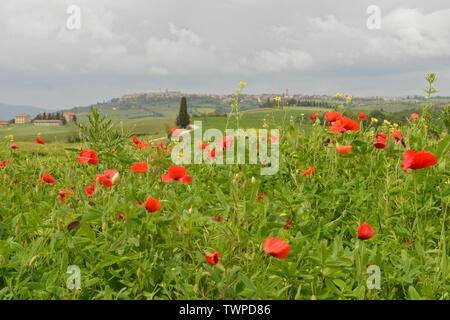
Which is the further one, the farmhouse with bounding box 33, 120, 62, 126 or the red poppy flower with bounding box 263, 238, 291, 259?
the farmhouse with bounding box 33, 120, 62, 126

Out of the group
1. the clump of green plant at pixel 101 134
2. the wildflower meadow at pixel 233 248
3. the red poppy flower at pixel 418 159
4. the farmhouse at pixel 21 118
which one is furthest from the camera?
the farmhouse at pixel 21 118

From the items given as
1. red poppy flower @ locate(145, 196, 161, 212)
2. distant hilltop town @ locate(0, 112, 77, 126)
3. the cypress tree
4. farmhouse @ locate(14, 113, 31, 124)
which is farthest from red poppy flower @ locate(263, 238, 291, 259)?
farmhouse @ locate(14, 113, 31, 124)

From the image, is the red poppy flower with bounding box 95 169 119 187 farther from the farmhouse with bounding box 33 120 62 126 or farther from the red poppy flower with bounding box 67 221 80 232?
the farmhouse with bounding box 33 120 62 126

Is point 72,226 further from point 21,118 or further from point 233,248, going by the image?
point 21,118

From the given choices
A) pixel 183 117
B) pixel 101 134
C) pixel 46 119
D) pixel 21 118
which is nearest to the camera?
pixel 101 134

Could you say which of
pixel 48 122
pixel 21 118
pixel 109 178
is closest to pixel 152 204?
pixel 109 178

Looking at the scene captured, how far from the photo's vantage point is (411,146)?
2789mm

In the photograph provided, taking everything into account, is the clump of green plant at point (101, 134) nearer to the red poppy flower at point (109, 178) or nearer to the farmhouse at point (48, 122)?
the red poppy flower at point (109, 178)

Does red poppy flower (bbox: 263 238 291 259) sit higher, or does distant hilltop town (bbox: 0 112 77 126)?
distant hilltop town (bbox: 0 112 77 126)

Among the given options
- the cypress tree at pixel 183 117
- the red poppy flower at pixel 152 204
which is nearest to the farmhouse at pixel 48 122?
the cypress tree at pixel 183 117

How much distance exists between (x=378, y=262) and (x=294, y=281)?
1.35 ft

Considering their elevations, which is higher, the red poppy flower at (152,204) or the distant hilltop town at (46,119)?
the distant hilltop town at (46,119)
